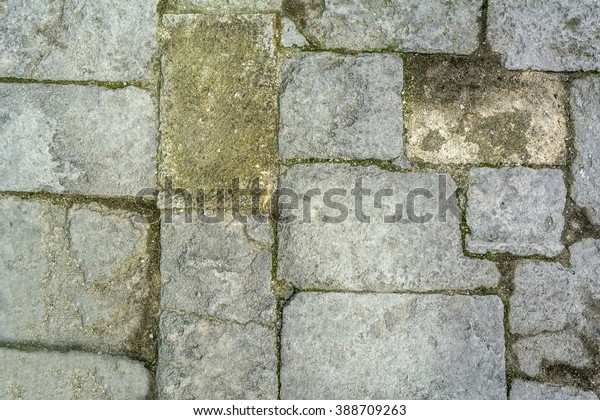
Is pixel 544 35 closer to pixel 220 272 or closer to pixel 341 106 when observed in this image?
pixel 341 106

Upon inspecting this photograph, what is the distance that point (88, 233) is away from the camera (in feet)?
8.05

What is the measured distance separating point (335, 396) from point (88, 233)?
1.37 metres

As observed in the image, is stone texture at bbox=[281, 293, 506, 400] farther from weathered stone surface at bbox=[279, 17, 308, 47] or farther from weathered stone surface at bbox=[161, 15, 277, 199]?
weathered stone surface at bbox=[279, 17, 308, 47]

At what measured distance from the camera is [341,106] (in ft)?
8.15

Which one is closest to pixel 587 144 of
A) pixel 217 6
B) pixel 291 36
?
pixel 291 36

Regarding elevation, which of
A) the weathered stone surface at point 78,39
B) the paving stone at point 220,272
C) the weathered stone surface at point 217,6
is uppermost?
the weathered stone surface at point 217,6

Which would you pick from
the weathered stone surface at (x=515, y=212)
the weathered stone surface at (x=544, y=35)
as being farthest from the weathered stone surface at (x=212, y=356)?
the weathered stone surface at (x=544, y=35)

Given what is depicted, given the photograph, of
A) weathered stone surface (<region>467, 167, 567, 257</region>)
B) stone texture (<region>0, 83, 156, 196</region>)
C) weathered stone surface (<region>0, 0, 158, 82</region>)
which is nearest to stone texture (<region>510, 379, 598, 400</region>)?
weathered stone surface (<region>467, 167, 567, 257</region>)

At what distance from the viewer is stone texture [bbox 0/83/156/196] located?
2.46 m

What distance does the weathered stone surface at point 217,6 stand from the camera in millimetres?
2518

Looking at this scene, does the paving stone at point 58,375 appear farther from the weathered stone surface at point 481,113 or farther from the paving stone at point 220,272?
the weathered stone surface at point 481,113

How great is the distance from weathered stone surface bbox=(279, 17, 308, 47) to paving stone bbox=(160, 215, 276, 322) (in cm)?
87

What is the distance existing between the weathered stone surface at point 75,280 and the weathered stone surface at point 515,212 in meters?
1.55
